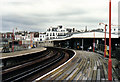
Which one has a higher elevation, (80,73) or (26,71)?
(80,73)

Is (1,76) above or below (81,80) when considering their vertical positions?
below

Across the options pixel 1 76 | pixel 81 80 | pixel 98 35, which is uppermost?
pixel 98 35

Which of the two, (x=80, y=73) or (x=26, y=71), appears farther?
(x=26, y=71)

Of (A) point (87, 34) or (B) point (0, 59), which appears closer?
(B) point (0, 59)

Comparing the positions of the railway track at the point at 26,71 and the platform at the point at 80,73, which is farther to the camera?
the railway track at the point at 26,71

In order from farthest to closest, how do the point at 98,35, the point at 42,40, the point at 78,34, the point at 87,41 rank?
the point at 42,40 < the point at 87,41 < the point at 78,34 < the point at 98,35

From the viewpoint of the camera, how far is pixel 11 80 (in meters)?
11.9

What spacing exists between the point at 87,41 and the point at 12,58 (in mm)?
33828

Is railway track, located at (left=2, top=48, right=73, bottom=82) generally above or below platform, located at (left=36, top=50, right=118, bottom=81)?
below

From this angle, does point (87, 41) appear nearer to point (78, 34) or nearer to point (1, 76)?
point (78, 34)

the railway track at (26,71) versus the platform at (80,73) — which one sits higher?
the platform at (80,73)

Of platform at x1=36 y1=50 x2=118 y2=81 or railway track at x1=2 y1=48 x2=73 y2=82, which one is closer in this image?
platform at x1=36 y1=50 x2=118 y2=81

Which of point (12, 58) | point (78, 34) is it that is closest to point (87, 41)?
point (78, 34)

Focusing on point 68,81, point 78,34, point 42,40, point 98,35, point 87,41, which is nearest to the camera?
point 68,81
